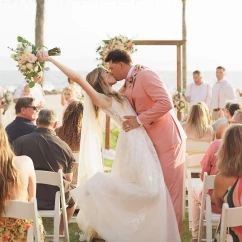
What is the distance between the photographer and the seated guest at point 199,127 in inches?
297

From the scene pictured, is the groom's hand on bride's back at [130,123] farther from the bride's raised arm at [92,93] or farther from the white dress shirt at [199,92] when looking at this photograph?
the white dress shirt at [199,92]

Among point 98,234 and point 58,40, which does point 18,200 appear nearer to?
point 98,234

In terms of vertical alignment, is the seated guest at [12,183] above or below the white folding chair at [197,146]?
above

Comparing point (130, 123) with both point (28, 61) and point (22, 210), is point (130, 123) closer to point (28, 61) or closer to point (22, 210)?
point (28, 61)

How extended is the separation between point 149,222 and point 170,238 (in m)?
0.21

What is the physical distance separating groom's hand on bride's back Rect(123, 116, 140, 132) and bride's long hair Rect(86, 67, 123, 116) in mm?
175

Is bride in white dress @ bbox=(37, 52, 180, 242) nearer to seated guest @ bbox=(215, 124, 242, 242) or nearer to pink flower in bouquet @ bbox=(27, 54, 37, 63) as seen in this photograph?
pink flower in bouquet @ bbox=(27, 54, 37, 63)

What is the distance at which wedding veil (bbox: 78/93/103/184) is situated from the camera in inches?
220

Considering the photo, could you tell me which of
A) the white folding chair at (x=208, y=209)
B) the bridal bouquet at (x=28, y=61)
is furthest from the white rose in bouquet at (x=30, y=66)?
the white folding chair at (x=208, y=209)

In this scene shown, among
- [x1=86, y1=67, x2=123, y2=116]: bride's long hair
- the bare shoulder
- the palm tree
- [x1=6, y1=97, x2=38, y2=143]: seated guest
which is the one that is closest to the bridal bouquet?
[x1=86, y1=67, x2=123, y2=116]: bride's long hair

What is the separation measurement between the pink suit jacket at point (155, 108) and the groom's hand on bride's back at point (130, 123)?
0.23 ft

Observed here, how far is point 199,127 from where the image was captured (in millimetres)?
7531

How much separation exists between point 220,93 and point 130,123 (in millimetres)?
8102

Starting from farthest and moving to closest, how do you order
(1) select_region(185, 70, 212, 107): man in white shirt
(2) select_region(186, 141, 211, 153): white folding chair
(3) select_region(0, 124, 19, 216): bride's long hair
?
1. (1) select_region(185, 70, 212, 107): man in white shirt
2. (2) select_region(186, 141, 211, 153): white folding chair
3. (3) select_region(0, 124, 19, 216): bride's long hair
